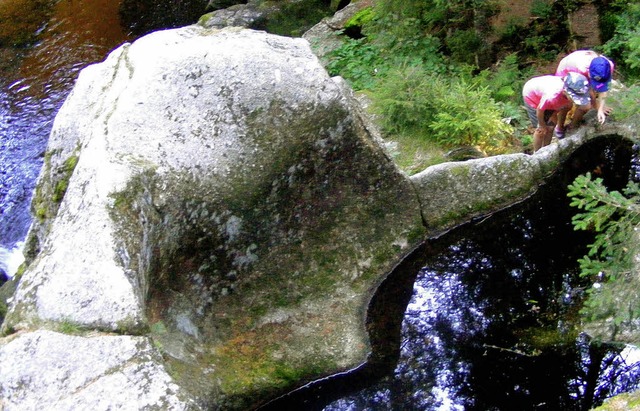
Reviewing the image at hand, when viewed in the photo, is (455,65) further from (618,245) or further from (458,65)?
(618,245)

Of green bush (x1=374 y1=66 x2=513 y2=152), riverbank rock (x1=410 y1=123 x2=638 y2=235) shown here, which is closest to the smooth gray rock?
riverbank rock (x1=410 y1=123 x2=638 y2=235)

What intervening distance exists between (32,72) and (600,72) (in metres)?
10.2

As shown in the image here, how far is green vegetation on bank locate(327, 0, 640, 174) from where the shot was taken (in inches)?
302

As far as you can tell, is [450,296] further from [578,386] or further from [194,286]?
[194,286]

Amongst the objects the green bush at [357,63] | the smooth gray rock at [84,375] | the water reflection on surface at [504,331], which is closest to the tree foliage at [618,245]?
the water reflection on surface at [504,331]

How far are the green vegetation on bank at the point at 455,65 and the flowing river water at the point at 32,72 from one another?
4686 mm

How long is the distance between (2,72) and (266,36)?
9.12m

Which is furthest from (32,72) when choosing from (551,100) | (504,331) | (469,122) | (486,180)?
(504,331)

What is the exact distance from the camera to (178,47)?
5.71 m

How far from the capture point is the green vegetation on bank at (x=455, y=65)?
7.67 m

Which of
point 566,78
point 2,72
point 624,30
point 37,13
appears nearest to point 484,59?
point 624,30

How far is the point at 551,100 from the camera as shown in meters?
6.79

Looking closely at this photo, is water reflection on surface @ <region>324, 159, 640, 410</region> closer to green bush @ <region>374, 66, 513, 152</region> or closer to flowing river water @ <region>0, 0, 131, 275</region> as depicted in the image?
green bush @ <region>374, 66, 513, 152</region>

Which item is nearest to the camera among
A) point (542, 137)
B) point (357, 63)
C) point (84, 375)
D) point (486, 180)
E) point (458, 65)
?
point (84, 375)
